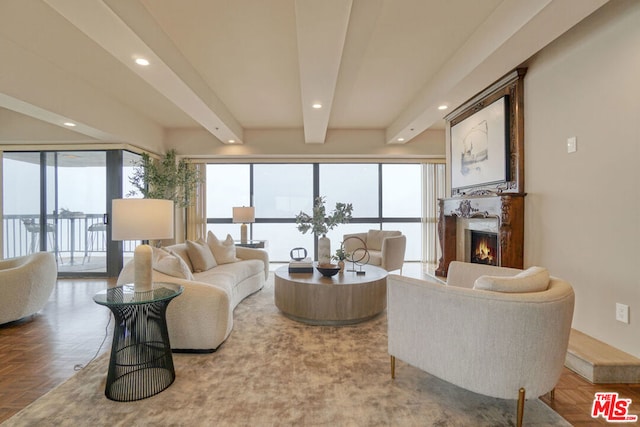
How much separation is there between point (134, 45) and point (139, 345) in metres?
2.27

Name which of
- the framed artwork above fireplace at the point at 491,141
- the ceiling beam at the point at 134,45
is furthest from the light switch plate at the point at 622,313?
the ceiling beam at the point at 134,45

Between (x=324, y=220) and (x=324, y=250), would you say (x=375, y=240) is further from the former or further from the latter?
(x=324, y=220)

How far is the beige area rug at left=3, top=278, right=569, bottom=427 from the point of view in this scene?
1671 millimetres

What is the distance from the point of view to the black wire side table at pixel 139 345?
6.26 feet

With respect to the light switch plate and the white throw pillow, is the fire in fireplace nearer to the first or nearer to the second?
the light switch plate

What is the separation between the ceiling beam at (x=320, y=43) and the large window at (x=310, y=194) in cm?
295

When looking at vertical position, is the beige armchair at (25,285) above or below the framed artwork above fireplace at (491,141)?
below

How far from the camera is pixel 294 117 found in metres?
5.29

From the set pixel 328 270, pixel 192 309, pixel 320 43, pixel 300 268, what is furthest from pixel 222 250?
pixel 320 43

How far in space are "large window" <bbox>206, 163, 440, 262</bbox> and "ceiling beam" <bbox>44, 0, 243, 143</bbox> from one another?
2.73 m

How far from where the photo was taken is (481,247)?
4.17m

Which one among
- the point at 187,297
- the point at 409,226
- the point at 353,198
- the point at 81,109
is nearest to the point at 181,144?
the point at 81,109
